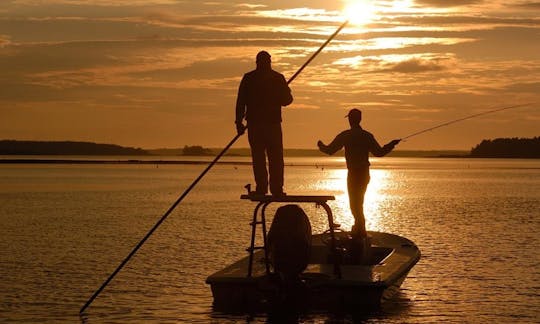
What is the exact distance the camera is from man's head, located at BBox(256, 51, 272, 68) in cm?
Answer: 1698

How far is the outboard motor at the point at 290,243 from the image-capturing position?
681 inches

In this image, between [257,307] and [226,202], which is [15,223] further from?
[257,307]

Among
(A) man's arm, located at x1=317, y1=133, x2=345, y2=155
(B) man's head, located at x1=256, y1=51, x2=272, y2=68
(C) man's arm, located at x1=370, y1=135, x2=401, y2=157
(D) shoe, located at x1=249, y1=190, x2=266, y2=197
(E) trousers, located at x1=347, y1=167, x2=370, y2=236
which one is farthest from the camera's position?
(E) trousers, located at x1=347, y1=167, x2=370, y2=236

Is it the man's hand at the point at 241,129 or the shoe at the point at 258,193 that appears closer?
the shoe at the point at 258,193

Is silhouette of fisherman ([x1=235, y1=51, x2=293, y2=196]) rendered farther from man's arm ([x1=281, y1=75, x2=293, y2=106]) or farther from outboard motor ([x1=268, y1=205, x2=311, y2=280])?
outboard motor ([x1=268, y1=205, x2=311, y2=280])

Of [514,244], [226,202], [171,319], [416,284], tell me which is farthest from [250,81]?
[226,202]

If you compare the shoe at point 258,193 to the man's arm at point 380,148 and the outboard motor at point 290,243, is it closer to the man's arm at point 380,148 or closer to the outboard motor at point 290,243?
the outboard motor at point 290,243

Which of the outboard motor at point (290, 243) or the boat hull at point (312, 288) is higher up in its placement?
the outboard motor at point (290, 243)

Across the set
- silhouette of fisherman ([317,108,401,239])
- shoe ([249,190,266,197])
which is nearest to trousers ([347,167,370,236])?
silhouette of fisherman ([317,108,401,239])

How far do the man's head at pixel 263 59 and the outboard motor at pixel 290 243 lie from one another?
2.48 metres

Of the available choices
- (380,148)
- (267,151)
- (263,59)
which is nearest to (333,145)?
(380,148)

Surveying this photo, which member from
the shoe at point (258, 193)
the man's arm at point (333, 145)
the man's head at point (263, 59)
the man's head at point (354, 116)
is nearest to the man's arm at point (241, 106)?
the man's head at point (263, 59)

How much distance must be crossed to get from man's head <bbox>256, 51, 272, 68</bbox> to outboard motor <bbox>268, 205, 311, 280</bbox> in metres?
2.48

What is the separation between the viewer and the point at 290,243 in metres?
17.4
